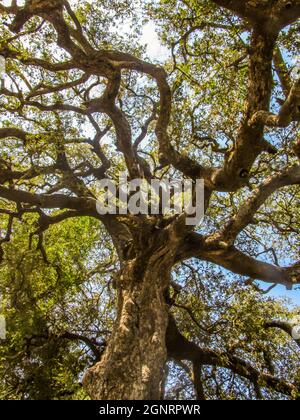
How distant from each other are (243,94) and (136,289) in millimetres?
6133

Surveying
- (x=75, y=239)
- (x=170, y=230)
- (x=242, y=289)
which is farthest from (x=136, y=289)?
(x=75, y=239)

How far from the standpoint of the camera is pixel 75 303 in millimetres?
11797

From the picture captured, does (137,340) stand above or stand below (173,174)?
below

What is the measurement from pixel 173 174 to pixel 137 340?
7332 mm

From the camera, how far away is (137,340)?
669 cm

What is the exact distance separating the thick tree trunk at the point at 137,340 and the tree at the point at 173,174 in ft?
0.08

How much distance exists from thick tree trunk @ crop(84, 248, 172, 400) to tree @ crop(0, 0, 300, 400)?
2 centimetres

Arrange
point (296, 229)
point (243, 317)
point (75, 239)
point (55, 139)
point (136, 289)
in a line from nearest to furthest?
point (136, 289)
point (55, 139)
point (243, 317)
point (296, 229)
point (75, 239)

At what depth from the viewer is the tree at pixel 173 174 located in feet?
21.7

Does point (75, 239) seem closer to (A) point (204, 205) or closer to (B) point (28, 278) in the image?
(B) point (28, 278)

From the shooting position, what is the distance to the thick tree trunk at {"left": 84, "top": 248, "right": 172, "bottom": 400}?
5.98m

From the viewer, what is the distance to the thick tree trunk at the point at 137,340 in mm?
5980

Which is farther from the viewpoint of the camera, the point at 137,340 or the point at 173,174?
the point at 173,174

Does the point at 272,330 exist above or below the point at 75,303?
below
